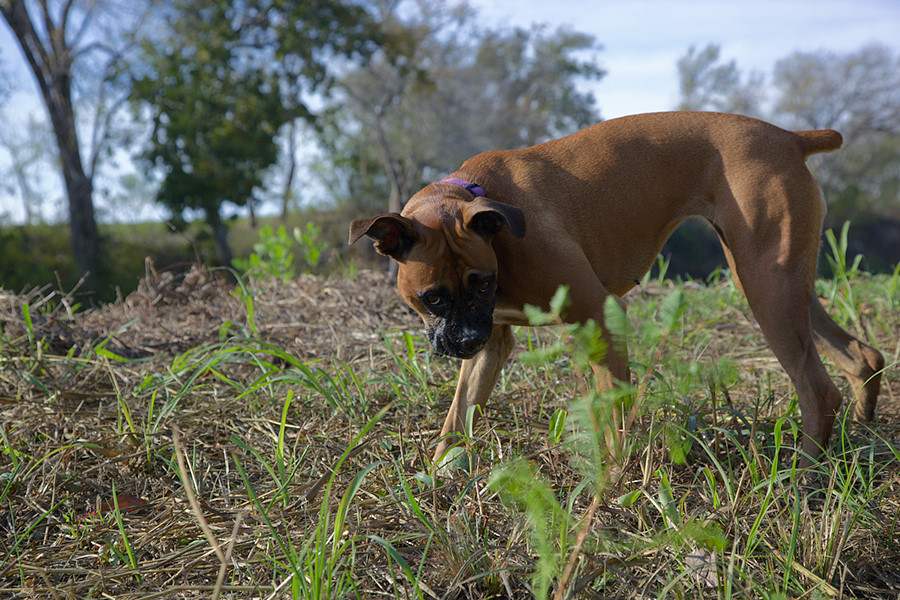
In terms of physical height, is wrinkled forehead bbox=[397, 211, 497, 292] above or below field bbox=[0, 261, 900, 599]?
above

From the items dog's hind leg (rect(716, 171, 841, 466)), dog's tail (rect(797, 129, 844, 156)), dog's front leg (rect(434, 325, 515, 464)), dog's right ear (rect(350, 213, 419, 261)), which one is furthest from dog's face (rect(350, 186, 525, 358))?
dog's tail (rect(797, 129, 844, 156))

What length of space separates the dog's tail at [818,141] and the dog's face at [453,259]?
151 centimetres

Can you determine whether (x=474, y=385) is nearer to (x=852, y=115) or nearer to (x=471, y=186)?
(x=471, y=186)

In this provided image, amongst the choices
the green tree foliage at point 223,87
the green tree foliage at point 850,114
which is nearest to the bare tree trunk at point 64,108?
the green tree foliage at point 223,87

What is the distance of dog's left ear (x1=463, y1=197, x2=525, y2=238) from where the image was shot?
2.50m

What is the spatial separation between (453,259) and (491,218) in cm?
23

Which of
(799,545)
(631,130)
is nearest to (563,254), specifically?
(631,130)

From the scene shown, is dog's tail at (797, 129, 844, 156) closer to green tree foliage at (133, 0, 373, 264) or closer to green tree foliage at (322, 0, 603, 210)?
green tree foliage at (133, 0, 373, 264)

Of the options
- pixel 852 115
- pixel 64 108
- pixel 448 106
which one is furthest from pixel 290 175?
pixel 852 115

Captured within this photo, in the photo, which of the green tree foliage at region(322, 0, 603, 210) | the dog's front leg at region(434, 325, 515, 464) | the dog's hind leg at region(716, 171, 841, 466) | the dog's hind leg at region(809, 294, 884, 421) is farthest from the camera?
the green tree foliage at region(322, 0, 603, 210)

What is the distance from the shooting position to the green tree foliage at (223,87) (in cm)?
1780

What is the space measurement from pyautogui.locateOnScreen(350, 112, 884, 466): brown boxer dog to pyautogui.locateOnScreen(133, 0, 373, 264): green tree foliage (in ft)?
54.1

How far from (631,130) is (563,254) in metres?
0.94

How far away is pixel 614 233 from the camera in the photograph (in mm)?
3141
